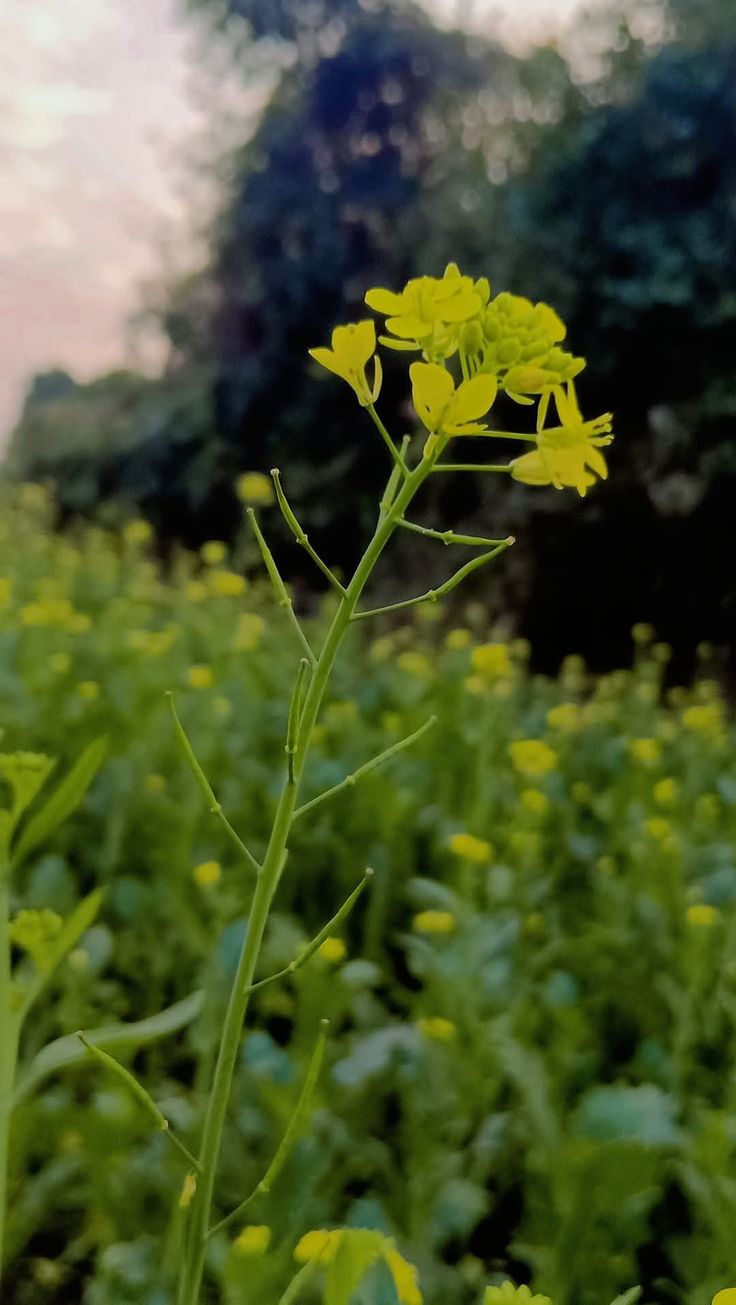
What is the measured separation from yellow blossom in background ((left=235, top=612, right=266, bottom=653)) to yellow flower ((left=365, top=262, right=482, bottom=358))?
2.11m

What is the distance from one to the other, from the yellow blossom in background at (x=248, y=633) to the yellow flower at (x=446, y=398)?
2141 millimetres

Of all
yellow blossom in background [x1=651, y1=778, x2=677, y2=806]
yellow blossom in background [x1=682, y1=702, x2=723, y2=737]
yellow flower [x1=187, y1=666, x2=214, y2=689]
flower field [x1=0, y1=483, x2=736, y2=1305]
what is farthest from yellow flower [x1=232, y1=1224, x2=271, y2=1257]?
yellow blossom in background [x1=682, y1=702, x2=723, y2=737]

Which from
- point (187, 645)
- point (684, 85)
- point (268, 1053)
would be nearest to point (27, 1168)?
point (268, 1053)

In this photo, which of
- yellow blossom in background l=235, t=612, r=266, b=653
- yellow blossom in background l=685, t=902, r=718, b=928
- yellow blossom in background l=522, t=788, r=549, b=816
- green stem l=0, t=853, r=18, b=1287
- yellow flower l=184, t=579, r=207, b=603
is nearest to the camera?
green stem l=0, t=853, r=18, b=1287

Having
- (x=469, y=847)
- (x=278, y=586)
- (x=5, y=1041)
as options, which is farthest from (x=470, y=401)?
(x=469, y=847)

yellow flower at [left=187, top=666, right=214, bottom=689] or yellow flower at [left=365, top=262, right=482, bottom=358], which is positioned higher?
yellow flower at [left=187, top=666, right=214, bottom=689]

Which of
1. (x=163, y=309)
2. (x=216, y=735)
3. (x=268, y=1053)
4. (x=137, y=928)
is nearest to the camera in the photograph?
(x=268, y=1053)

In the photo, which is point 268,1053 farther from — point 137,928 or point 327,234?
point 327,234

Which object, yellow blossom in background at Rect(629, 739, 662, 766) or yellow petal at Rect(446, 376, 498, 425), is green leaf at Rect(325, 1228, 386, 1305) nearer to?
yellow petal at Rect(446, 376, 498, 425)

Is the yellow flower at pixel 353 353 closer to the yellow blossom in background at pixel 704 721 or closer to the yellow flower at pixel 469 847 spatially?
the yellow flower at pixel 469 847

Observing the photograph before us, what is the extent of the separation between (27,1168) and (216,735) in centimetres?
89

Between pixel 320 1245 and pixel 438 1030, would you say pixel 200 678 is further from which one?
pixel 320 1245

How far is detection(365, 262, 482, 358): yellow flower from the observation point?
595 mm

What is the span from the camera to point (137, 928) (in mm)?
1580
